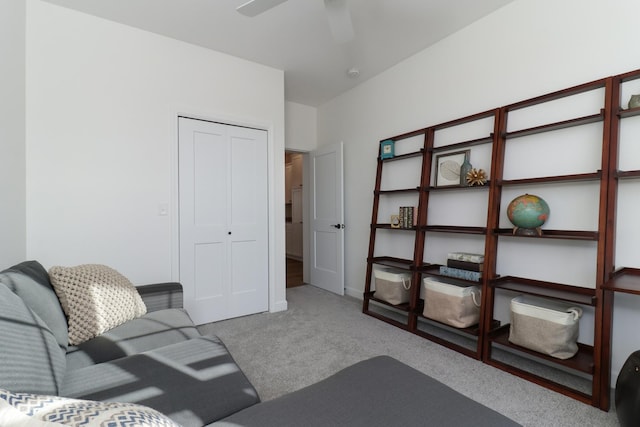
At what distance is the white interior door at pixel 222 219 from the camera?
3117mm

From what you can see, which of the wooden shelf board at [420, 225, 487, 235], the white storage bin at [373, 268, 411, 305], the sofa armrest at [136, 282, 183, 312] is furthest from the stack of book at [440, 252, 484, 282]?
the sofa armrest at [136, 282, 183, 312]

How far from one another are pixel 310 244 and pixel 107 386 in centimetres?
382

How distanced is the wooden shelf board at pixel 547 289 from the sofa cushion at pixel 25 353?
253 cm

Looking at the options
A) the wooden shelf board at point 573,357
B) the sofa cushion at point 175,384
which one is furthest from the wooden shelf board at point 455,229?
the sofa cushion at point 175,384

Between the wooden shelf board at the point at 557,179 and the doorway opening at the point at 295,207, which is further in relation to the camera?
the doorway opening at the point at 295,207

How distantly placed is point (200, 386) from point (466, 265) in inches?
86.8

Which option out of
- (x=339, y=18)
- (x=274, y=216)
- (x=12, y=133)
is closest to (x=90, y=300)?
(x=12, y=133)

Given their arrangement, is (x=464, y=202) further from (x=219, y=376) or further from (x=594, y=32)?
(x=219, y=376)

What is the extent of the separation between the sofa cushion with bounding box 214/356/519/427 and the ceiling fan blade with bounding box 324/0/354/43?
6.75 ft

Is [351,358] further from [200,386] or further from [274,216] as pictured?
[274,216]

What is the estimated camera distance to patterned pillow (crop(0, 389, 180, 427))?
1.64 ft

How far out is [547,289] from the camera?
7.07 ft

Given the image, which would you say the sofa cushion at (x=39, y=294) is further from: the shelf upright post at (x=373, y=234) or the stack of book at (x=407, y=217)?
the stack of book at (x=407, y=217)

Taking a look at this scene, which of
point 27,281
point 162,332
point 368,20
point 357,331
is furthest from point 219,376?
point 368,20
